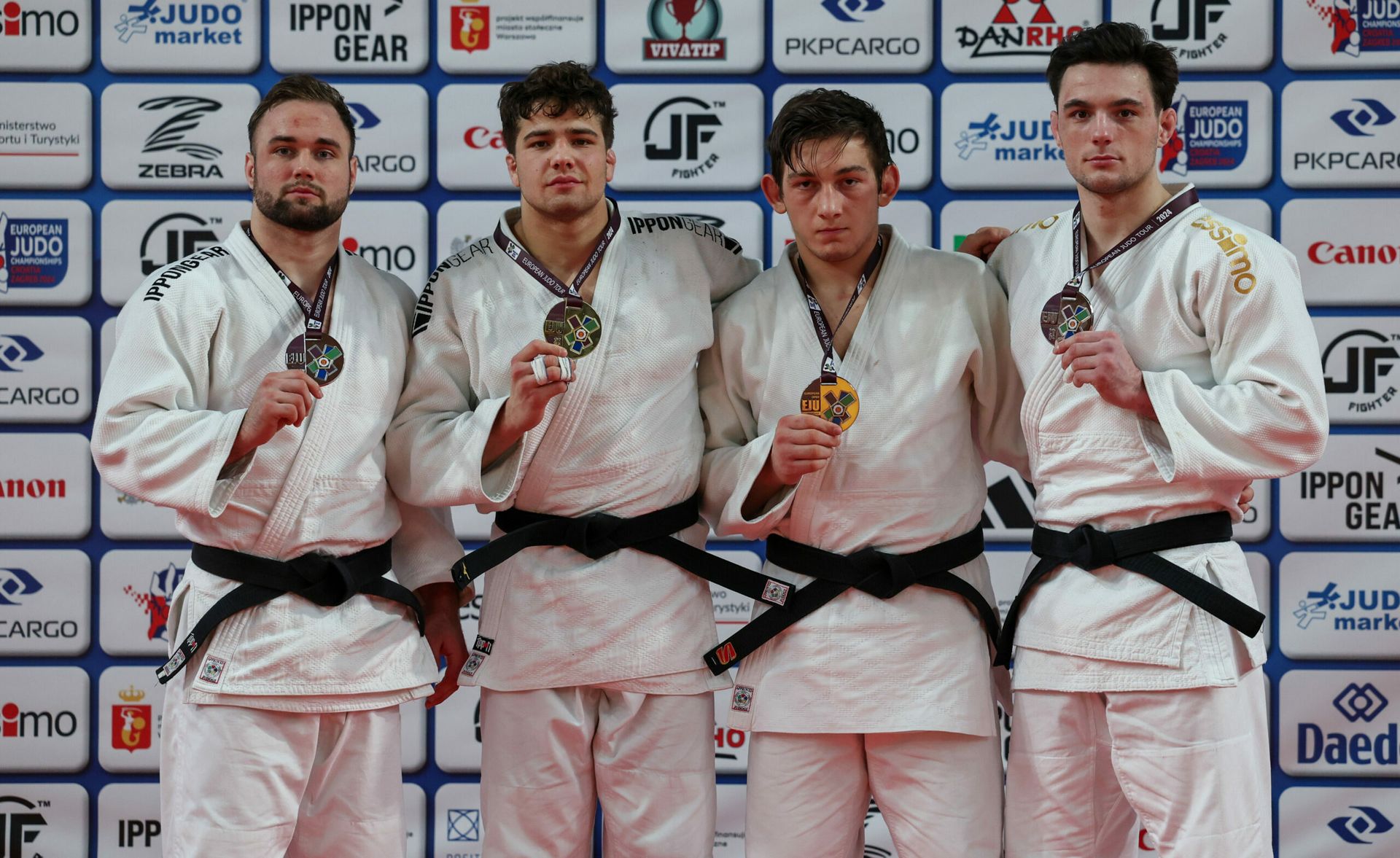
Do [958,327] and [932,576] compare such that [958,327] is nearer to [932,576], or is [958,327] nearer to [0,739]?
[932,576]

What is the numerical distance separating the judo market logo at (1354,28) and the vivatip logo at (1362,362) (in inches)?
33.2

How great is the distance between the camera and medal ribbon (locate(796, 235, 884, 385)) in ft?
8.69

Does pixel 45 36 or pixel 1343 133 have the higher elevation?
pixel 45 36

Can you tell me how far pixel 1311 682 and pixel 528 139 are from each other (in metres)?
2.95

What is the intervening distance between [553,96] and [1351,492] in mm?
2778

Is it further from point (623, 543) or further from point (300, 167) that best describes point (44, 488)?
point (623, 543)

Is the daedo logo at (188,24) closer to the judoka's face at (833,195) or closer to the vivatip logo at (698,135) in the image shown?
the vivatip logo at (698,135)

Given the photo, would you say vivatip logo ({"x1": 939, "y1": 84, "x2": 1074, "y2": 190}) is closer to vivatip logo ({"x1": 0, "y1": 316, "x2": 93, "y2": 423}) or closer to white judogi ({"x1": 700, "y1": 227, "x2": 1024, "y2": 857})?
white judogi ({"x1": 700, "y1": 227, "x2": 1024, "y2": 857})

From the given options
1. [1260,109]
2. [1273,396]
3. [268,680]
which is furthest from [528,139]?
[1260,109]

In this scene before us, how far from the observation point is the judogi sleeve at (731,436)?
267cm

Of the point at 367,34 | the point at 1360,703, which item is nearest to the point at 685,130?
the point at 367,34

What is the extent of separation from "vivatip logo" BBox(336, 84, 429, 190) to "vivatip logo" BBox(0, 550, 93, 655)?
5.04 ft

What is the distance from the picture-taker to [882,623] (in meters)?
2.62

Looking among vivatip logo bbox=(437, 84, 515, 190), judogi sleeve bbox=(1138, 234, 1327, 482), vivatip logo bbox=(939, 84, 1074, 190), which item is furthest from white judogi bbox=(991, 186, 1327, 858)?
vivatip logo bbox=(437, 84, 515, 190)
